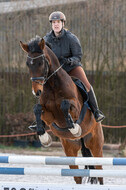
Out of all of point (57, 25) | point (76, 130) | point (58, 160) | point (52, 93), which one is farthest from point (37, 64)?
point (58, 160)

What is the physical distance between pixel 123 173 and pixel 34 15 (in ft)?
33.2

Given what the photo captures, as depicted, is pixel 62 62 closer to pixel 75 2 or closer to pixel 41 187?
pixel 41 187

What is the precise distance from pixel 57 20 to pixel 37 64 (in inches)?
40.3

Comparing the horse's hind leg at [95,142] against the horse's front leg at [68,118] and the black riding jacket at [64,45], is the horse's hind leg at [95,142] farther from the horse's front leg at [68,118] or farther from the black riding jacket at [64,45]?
the black riding jacket at [64,45]

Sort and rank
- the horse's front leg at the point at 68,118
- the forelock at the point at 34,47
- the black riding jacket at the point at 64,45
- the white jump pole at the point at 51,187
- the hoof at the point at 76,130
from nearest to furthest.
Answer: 1. the white jump pole at the point at 51,187
2. the forelock at the point at 34,47
3. the horse's front leg at the point at 68,118
4. the hoof at the point at 76,130
5. the black riding jacket at the point at 64,45

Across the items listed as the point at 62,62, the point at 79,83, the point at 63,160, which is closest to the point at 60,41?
the point at 62,62

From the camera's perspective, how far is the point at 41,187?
4.62 metres

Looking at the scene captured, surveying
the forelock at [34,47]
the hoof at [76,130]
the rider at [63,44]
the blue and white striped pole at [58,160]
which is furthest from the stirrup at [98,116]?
the blue and white striped pole at [58,160]

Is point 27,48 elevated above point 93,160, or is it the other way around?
point 27,48

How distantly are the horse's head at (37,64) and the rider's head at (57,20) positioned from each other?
0.65m

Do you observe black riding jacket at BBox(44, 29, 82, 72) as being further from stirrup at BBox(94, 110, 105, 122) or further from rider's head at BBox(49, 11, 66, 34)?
stirrup at BBox(94, 110, 105, 122)

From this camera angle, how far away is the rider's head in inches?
237

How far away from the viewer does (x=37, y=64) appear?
5348mm

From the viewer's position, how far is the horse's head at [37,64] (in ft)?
17.4
